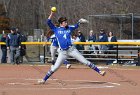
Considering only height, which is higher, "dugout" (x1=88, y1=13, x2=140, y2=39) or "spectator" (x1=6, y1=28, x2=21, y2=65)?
"dugout" (x1=88, y1=13, x2=140, y2=39)

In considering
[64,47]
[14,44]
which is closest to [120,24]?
[14,44]

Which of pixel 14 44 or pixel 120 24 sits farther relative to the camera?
pixel 120 24

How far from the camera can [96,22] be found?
41188 millimetres

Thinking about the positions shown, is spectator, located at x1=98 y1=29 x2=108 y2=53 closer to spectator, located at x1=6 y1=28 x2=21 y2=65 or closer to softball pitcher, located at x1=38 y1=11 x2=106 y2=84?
spectator, located at x1=6 y1=28 x2=21 y2=65

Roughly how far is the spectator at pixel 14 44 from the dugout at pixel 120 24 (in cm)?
912

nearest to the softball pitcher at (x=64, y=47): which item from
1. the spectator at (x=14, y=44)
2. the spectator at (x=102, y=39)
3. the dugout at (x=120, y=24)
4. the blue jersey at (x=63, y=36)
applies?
the blue jersey at (x=63, y=36)

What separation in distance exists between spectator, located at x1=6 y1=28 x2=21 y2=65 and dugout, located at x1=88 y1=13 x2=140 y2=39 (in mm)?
9120

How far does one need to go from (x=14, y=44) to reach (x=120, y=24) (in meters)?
15.4

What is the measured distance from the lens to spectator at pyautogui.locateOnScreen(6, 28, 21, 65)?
2477 cm

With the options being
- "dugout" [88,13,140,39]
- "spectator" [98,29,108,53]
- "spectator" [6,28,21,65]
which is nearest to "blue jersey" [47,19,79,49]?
"spectator" [6,28,21,65]

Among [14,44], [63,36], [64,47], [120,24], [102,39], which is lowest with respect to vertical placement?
[14,44]

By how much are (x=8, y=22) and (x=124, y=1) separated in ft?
50.7

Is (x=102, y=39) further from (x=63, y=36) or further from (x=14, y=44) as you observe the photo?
(x=63, y=36)

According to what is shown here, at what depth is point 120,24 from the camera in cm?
3875
